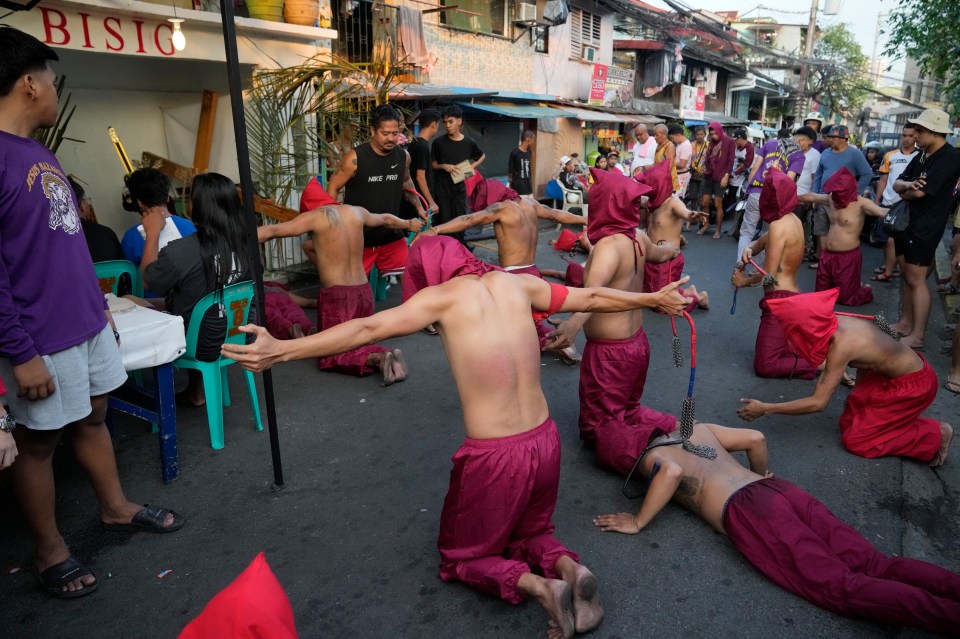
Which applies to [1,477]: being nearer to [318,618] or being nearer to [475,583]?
[318,618]

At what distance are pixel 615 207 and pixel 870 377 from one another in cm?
186

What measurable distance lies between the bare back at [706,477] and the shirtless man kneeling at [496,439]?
2.68 feet

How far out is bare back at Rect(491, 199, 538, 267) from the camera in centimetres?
551

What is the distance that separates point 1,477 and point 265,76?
182 inches

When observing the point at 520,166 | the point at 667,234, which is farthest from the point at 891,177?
the point at 520,166

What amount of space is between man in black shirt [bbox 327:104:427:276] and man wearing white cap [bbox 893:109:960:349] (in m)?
4.49

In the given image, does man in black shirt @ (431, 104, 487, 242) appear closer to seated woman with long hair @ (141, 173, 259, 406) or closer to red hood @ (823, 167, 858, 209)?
red hood @ (823, 167, 858, 209)

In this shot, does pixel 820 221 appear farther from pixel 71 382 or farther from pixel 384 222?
pixel 71 382

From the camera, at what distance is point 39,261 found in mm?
2410

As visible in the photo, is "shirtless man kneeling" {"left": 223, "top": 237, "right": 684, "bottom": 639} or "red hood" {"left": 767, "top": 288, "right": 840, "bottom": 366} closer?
"shirtless man kneeling" {"left": 223, "top": 237, "right": 684, "bottom": 639}

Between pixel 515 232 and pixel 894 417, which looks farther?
pixel 515 232

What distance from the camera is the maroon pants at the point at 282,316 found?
545 cm

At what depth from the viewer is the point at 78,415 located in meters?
2.62

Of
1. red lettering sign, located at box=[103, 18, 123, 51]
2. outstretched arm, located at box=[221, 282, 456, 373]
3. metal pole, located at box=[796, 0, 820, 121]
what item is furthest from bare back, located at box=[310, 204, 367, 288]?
metal pole, located at box=[796, 0, 820, 121]
